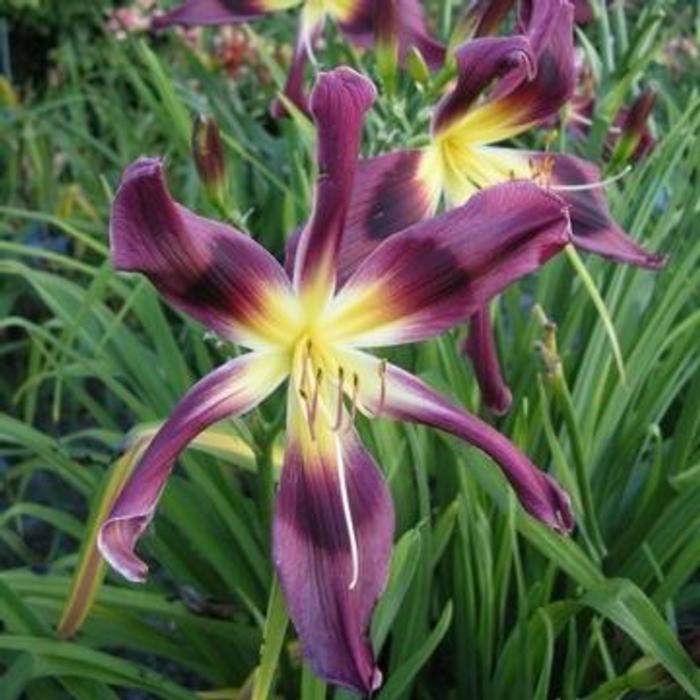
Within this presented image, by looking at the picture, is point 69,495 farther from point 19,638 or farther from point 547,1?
point 547,1

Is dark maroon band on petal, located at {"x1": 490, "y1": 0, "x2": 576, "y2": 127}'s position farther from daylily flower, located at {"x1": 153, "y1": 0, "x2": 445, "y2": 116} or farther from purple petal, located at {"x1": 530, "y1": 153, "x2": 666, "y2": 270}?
daylily flower, located at {"x1": 153, "y1": 0, "x2": 445, "y2": 116}

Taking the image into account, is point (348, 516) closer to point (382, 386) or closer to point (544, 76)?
point (382, 386)

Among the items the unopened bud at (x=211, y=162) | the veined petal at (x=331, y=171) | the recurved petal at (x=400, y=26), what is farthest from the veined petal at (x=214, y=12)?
the veined petal at (x=331, y=171)

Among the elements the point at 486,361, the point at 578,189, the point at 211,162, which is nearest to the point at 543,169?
the point at 578,189

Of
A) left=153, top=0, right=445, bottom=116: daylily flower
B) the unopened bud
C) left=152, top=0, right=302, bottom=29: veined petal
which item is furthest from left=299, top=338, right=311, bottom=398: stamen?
left=152, top=0, right=302, bottom=29: veined petal

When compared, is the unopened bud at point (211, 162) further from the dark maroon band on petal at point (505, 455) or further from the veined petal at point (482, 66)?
the dark maroon band on petal at point (505, 455)

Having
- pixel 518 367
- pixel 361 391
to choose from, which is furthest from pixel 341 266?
pixel 518 367
